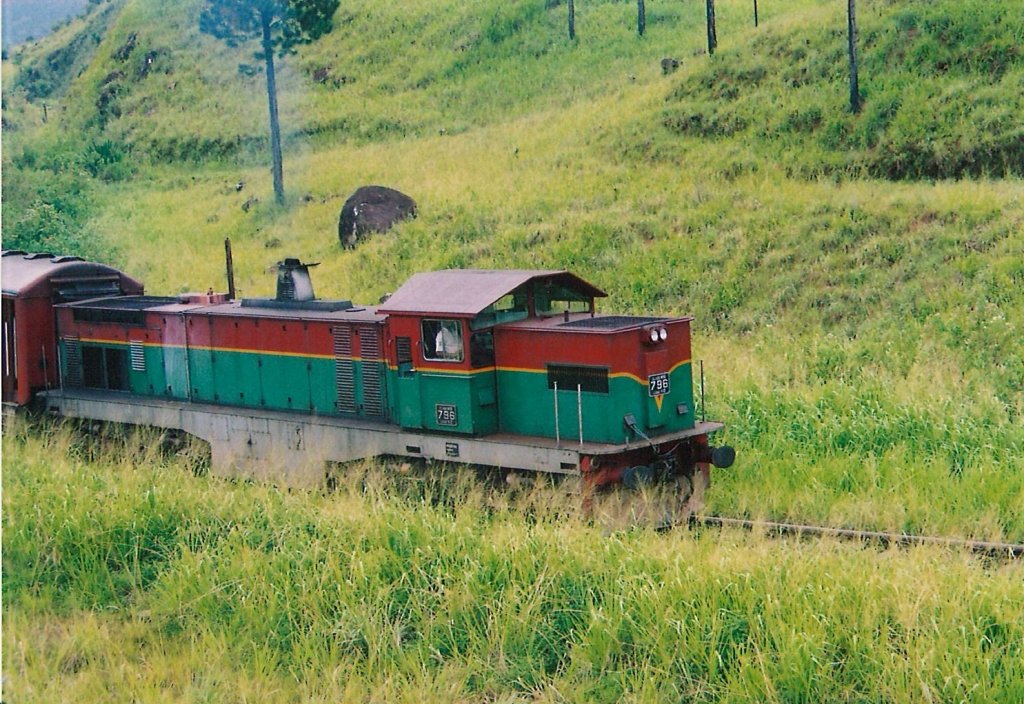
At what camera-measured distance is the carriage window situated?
1074cm

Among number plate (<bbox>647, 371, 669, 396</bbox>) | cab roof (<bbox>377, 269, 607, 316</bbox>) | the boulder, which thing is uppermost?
the boulder

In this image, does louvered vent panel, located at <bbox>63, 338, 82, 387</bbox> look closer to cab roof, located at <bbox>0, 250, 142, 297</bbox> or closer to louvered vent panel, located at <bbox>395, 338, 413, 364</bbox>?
cab roof, located at <bbox>0, 250, 142, 297</bbox>

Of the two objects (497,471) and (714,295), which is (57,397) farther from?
(714,295)

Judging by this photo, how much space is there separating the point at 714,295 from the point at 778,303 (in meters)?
1.29

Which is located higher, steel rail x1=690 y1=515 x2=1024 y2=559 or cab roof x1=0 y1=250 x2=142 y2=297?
cab roof x1=0 y1=250 x2=142 y2=297

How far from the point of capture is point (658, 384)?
34.1ft

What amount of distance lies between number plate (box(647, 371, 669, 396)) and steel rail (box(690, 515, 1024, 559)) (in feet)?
4.01

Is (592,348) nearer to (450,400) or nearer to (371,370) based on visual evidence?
(450,400)

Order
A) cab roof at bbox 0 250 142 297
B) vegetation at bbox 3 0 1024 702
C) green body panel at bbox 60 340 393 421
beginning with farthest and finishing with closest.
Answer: cab roof at bbox 0 250 142 297 → green body panel at bbox 60 340 393 421 → vegetation at bbox 3 0 1024 702

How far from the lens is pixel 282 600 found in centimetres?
Answer: 808

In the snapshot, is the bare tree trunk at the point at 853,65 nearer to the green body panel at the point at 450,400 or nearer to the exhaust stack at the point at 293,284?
the exhaust stack at the point at 293,284

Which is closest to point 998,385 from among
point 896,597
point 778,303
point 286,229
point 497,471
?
point 778,303

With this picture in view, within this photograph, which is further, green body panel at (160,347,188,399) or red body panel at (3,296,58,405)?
red body panel at (3,296,58,405)

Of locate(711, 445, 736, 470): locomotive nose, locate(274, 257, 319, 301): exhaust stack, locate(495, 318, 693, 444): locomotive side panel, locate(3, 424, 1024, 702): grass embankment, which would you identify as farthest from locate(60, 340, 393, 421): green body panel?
locate(711, 445, 736, 470): locomotive nose
